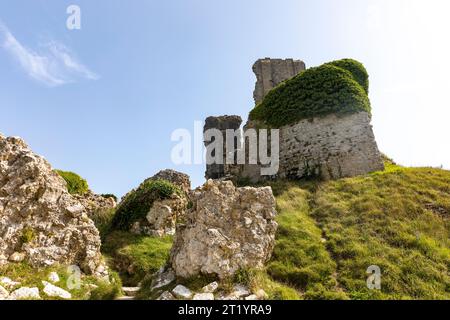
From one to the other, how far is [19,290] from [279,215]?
372 inches

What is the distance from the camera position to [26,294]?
820 cm

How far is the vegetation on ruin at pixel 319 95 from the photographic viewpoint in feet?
73.9

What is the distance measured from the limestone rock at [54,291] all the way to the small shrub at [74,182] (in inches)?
610

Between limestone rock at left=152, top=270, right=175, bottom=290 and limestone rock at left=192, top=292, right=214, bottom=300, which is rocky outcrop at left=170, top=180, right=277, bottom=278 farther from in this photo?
limestone rock at left=192, top=292, right=214, bottom=300

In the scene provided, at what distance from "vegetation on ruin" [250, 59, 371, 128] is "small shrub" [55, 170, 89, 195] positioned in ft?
40.6

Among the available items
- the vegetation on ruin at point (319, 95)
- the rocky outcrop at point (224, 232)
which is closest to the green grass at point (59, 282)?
the rocky outcrop at point (224, 232)

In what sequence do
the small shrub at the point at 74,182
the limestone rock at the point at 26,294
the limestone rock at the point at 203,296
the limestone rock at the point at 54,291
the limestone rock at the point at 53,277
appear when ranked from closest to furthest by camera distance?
the limestone rock at the point at 26,294
the limestone rock at the point at 54,291
the limestone rock at the point at 203,296
the limestone rock at the point at 53,277
the small shrub at the point at 74,182

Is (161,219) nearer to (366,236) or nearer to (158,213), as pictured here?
(158,213)

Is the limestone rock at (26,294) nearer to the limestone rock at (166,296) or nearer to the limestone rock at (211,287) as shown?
the limestone rock at (166,296)

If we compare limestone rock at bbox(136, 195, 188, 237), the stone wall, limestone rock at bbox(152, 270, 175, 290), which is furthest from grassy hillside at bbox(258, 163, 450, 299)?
limestone rock at bbox(136, 195, 188, 237)

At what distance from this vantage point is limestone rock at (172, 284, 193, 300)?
895cm

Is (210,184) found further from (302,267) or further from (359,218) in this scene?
(359,218)

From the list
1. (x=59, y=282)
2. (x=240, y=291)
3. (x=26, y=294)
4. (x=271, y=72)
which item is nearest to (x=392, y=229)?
(x=240, y=291)

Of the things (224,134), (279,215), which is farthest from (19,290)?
(224,134)
